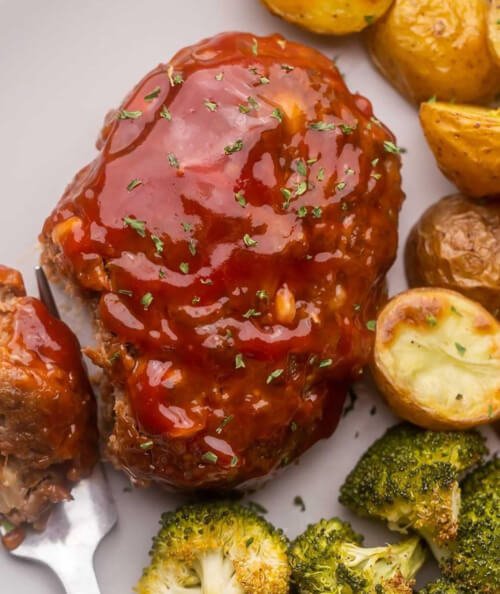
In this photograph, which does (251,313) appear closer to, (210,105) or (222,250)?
(222,250)

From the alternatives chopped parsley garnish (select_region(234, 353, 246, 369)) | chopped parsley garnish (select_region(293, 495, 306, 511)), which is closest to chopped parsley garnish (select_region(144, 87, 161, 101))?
chopped parsley garnish (select_region(234, 353, 246, 369))

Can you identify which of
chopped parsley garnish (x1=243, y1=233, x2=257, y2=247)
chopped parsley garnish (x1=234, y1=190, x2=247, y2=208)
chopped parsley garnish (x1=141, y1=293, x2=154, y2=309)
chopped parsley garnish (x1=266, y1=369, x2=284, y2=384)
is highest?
chopped parsley garnish (x1=234, y1=190, x2=247, y2=208)

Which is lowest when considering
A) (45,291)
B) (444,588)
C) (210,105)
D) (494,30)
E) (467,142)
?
(444,588)

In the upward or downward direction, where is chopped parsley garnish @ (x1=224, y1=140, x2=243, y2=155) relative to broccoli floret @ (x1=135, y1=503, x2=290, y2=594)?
upward

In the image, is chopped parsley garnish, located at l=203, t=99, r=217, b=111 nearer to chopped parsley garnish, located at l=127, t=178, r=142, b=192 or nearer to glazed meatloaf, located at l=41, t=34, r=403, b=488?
glazed meatloaf, located at l=41, t=34, r=403, b=488

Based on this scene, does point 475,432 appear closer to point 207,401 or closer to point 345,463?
point 345,463

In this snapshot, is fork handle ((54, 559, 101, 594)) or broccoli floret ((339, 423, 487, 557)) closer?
broccoli floret ((339, 423, 487, 557))

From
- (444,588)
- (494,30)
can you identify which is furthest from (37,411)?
(494,30)
